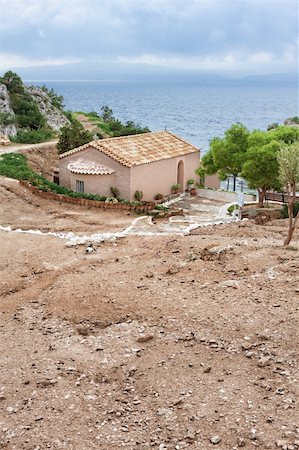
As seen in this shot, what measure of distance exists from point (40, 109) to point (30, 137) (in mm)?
15277

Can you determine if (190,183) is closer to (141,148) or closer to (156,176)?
(156,176)

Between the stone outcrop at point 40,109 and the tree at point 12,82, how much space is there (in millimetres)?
1623

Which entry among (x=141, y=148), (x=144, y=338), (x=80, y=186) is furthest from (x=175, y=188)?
(x=144, y=338)

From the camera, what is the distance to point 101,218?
102 feet

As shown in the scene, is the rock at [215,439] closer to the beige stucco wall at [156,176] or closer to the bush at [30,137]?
the beige stucco wall at [156,176]

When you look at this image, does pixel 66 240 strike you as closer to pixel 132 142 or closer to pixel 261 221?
pixel 261 221

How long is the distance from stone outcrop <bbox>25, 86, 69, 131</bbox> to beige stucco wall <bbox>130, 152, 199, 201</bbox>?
31692 millimetres

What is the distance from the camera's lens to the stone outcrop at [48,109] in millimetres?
69250

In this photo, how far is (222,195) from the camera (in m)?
38.7

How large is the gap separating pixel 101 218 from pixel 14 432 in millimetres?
20640

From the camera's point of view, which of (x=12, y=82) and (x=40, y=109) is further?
(x=40, y=109)

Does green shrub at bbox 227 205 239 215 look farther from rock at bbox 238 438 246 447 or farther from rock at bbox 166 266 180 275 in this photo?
rock at bbox 238 438 246 447

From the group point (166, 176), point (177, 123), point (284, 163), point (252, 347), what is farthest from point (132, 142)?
point (177, 123)

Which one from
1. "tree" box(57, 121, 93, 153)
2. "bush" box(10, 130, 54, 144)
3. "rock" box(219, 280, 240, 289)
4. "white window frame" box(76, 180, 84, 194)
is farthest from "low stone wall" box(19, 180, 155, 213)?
"bush" box(10, 130, 54, 144)
